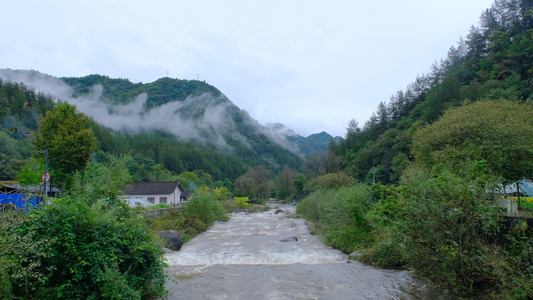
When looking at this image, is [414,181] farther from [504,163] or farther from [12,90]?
[12,90]

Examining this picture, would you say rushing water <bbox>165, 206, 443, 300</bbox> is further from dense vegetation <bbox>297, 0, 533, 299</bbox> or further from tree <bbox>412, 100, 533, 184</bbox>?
tree <bbox>412, 100, 533, 184</bbox>

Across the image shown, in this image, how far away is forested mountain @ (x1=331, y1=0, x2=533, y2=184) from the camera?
49656 mm

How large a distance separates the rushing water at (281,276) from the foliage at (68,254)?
12.4ft

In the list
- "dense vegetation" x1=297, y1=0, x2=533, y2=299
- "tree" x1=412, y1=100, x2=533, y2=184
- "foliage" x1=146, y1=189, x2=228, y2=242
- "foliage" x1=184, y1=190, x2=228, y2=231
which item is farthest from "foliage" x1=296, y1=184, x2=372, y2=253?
"foliage" x1=184, y1=190, x2=228, y2=231

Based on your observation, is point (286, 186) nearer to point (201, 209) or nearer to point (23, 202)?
point (201, 209)

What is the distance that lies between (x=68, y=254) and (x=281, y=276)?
929 cm

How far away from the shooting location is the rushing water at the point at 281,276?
12.4m

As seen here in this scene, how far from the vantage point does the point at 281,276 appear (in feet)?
49.7

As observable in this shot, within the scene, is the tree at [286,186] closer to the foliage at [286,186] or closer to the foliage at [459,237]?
the foliage at [286,186]

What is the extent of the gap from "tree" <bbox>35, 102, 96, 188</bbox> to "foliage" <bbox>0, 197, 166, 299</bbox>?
95.4 ft

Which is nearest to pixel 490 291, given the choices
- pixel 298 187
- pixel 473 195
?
pixel 473 195

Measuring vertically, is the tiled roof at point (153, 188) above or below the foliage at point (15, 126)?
below

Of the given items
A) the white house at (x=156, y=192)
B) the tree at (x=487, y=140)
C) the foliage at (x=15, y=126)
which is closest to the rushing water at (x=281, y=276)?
the tree at (x=487, y=140)

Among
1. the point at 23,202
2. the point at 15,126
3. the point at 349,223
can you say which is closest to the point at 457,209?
the point at 349,223
